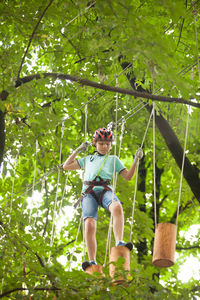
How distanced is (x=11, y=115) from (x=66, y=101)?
2893 millimetres

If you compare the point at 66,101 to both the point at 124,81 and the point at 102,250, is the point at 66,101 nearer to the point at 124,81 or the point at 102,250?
the point at 124,81

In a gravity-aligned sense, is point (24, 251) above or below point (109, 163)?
below

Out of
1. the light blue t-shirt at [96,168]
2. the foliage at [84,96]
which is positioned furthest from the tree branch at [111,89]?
the light blue t-shirt at [96,168]

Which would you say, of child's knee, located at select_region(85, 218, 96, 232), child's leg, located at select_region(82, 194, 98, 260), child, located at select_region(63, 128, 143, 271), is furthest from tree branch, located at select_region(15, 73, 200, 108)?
child's knee, located at select_region(85, 218, 96, 232)

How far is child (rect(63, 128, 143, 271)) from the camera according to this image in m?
4.10

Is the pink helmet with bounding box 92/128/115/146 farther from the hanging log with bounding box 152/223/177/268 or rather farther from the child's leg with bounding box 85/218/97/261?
the hanging log with bounding box 152/223/177/268

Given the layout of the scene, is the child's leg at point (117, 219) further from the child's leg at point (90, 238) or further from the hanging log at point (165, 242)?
the hanging log at point (165, 242)

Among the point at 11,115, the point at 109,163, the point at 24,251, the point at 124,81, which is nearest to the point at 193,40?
the point at 124,81

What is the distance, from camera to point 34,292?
3180 millimetres

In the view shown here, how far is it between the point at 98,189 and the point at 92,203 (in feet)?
0.53

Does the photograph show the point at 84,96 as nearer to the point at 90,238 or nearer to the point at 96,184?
the point at 96,184

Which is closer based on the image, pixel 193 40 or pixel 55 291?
pixel 55 291

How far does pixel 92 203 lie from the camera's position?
4.39 meters

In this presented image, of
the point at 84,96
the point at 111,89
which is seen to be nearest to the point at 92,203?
the point at 111,89
